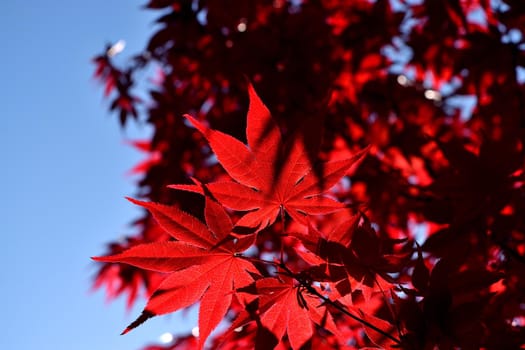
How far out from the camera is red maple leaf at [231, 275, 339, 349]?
2.60 feet

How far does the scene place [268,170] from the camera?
2.49 ft

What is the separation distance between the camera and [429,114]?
2.45 meters

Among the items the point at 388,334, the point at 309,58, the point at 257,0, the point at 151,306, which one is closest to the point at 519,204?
the point at 388,334

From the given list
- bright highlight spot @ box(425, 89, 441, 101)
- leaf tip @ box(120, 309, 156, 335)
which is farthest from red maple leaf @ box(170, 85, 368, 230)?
bright highlight spot @ box(425, 89, 441, 101)

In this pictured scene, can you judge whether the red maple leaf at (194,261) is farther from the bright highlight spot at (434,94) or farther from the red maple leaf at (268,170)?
the bright highlight spot at (434,94)

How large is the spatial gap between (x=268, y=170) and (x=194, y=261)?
19 cm

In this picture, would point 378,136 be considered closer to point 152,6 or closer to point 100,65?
point 152,6

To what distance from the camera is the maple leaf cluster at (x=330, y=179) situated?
738mm

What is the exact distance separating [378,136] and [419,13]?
82 cm

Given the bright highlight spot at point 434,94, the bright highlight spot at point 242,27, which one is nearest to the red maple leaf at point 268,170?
the bright highlight spot at point 242,27

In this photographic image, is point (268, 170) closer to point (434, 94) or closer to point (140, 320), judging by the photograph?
point (140, 320)

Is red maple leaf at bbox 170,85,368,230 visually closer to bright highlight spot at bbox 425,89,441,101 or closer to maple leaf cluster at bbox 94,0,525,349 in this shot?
maple leaf cluster at bbox 94,0,525,349

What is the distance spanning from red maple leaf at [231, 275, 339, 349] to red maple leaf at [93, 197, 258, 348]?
52 millimetres

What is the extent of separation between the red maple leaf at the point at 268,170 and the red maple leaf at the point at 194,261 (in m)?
0.04
